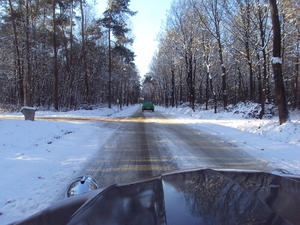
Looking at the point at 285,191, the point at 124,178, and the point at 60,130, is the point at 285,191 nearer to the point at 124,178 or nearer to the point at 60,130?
the point at 124,178

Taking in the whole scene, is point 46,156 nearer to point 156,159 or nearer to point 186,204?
point 156,159

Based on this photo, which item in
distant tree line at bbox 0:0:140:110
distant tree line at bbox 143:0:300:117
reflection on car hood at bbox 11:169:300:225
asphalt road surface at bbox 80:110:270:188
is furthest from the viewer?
distant tree line at bbox 0:0:140:110

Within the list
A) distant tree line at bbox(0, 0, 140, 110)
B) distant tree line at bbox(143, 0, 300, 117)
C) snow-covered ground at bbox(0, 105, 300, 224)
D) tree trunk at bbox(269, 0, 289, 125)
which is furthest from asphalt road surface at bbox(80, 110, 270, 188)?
distant tree line at bbox(0, 0, 140, 110)

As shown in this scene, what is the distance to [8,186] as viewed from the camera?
3.96 m

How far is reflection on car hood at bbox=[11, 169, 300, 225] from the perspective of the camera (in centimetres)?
143

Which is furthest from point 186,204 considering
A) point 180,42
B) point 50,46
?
point 50,46

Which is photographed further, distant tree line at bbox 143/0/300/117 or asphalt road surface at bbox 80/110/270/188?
distant tree line at bbox 143/0/300/117

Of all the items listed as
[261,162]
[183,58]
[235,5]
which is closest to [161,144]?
[261,162]

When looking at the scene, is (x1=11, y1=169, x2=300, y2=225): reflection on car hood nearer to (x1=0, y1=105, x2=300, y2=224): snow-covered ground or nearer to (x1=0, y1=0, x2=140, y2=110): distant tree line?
(x1=0, y1=105, x2=300, y2=224): snow-covered ground

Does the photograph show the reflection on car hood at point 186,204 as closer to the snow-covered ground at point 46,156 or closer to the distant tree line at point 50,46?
the snow-covered ground at point 46,156

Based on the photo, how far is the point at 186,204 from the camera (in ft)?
5.31

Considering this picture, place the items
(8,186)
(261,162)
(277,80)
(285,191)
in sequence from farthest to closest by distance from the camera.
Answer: (277,80) < (261,162) < (8,186) < (285,191)

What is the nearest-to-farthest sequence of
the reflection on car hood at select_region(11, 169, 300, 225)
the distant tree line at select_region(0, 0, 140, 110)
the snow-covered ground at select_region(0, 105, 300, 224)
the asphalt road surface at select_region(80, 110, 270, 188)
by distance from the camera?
the reflection on car hood at select_region(11, 169, 300, 225) < the snow-covered ground at select_region(0, 105, 300, 224) < the asphalt road surface at select_region(80, 110, 270, 188) < the distant tree line at select_region(0, 0, 140, 110)

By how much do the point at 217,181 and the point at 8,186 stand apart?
13.1 feet
